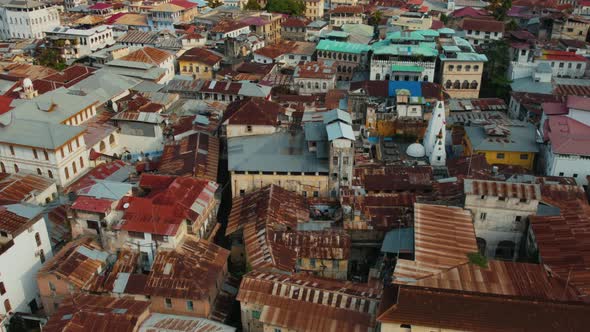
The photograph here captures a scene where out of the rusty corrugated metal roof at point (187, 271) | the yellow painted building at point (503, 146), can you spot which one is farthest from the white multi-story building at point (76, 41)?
the yellow painted building at point (503, 146)

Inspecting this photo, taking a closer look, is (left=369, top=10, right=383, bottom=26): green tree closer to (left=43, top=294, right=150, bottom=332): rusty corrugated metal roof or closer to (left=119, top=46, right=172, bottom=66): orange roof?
(left=119, top=46, right=172, bottom=66): orange roof

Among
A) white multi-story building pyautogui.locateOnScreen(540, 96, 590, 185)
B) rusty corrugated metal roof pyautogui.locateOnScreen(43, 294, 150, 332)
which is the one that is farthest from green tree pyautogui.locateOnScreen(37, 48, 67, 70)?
white multi-story building pyautogui.locateOnScreen(540, 96, 590, 185)

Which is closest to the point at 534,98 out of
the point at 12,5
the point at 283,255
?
the point at 283,255

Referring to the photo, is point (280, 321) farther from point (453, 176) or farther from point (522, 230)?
point (453, 176)

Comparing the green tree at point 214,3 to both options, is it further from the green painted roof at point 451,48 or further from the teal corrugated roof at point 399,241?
the teal corrugated roof at point 399,241

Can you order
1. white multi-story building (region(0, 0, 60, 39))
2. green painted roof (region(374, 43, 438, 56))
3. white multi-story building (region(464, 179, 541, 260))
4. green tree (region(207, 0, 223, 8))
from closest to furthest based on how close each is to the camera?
white multi-story building (region(464, 179, 541, 260))
green painted roof (region(374, 43, 438, 56))
white multi-story building (region(0, 0, 60, 39))
green tree (region(207, 0, 223, 8))

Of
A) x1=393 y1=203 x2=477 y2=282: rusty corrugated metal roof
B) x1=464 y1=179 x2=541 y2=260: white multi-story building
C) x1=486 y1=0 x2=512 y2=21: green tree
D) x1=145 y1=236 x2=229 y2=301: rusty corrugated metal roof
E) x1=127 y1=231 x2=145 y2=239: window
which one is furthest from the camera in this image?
x1=486 y1=0 x2=512 y2=21: green tree

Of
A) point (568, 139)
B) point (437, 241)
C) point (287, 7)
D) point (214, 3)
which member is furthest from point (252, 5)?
point (437, 241)
